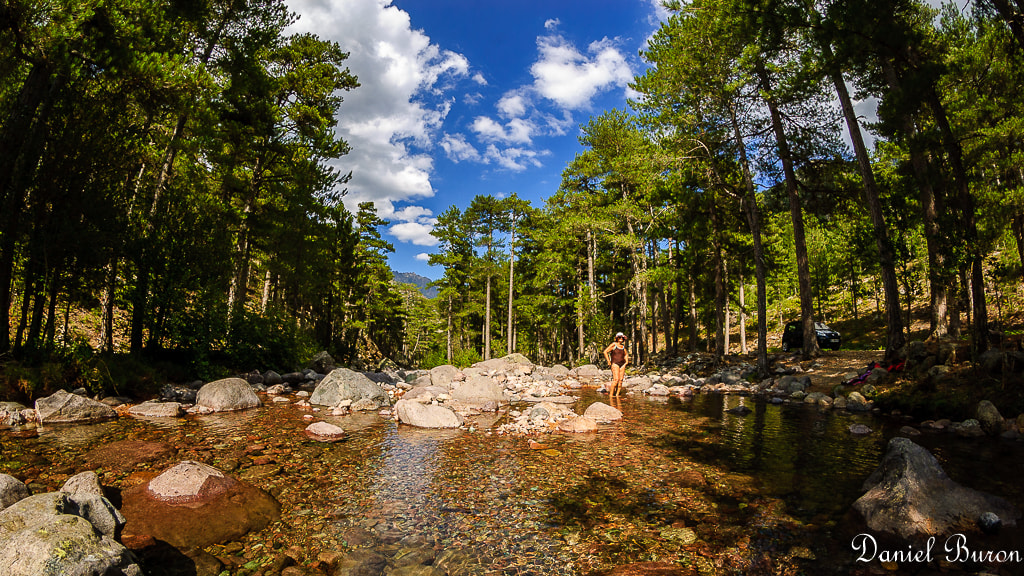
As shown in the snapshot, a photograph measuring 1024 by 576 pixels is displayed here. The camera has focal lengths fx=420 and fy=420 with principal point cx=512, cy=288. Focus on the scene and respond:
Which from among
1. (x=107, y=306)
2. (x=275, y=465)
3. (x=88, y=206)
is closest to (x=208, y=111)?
(x=88, y=206)

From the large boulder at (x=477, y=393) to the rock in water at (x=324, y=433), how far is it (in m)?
4.65

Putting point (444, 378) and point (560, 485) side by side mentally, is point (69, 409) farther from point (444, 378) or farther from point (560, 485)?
point (444, 378)

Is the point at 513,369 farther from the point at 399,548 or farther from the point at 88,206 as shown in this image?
the point at 399,548

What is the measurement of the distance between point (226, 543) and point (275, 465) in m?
2.28

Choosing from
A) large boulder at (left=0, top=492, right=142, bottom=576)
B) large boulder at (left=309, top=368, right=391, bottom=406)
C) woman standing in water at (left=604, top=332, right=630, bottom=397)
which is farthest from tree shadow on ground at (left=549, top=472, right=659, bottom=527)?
woman standing in water at (left=604, top=332, right=630, bottom=397)

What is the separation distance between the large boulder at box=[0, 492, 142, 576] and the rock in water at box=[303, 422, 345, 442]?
448cm

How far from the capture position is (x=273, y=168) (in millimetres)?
18188

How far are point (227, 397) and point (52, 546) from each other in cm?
840

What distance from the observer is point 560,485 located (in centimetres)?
515

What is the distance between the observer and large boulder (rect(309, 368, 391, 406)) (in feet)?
36.3

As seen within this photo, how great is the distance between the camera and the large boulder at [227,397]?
948 cm

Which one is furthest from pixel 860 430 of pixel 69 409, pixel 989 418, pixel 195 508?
pixel 69 409

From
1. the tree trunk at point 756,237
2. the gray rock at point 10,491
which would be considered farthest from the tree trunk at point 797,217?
the gray rock at point 10,491

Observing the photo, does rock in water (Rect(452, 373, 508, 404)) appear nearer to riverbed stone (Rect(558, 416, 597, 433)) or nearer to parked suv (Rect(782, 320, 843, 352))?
riverbed stone (Rect(558, 416, 597, 433))
